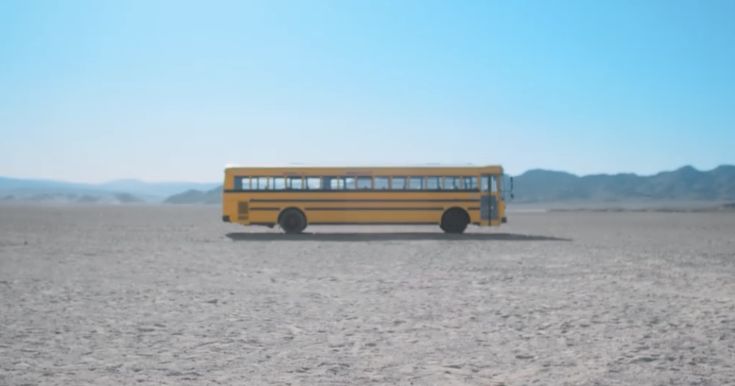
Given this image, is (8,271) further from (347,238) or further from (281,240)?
(347,238)

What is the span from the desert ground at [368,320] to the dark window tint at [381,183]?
8618 mm

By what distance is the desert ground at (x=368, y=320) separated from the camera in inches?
222

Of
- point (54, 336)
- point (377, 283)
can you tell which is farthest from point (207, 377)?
point (377, 283)

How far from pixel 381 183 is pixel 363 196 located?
83 centimetres

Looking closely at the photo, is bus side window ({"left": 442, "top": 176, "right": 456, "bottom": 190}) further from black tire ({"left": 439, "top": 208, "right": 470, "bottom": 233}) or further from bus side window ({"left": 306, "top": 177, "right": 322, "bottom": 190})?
bus side window ({"left": 306, "top": 177, "right": 322, "bottom": 190})

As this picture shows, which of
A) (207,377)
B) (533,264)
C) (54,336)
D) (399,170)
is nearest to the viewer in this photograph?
(207,377)

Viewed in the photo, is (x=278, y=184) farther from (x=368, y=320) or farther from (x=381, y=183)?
(x=368, y=320)

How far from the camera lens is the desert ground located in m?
5.63

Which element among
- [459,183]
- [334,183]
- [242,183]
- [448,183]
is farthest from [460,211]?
[242,183]

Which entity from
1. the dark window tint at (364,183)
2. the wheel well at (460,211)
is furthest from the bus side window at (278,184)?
the wheel well at (460,211)

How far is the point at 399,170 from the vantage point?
2470cm

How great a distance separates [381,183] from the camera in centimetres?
2466

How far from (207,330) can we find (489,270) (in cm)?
752

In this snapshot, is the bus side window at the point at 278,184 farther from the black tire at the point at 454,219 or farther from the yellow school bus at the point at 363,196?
the black tire at the point at 454,219
